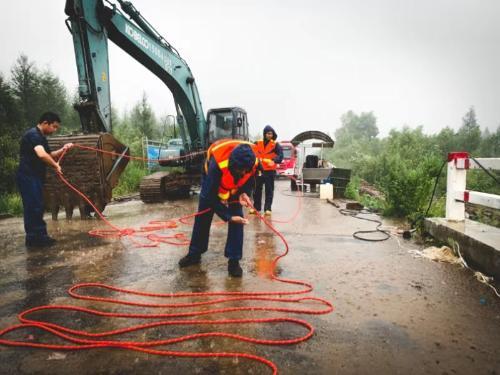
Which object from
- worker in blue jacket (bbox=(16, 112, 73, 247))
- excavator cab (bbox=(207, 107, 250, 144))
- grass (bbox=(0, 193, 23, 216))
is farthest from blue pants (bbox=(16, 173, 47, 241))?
excavator cab (bbox=(207, 107, 250, 144))

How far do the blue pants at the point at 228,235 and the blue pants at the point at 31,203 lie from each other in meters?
2.45

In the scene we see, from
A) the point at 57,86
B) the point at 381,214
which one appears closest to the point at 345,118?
the point at 57,86

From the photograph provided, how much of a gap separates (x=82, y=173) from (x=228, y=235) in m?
4.04

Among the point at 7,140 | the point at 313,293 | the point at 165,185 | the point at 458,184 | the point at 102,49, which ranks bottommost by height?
the point at 313,293

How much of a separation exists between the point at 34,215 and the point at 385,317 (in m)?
4.55

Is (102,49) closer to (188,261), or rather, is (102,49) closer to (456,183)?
(188,261)

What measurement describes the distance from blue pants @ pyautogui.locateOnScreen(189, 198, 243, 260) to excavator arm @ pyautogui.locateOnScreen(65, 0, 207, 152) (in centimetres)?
391

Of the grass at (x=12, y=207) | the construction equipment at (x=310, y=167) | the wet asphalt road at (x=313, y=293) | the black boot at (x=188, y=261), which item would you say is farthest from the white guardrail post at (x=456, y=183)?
the grass at (x=12, y=207)

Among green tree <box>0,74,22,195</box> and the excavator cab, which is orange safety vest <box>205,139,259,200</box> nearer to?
the excavator cab

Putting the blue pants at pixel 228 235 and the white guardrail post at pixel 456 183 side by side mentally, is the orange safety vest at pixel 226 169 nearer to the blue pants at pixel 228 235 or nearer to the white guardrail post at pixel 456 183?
the blue pants at pixel 228 235

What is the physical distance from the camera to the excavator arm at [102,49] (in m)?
6.08

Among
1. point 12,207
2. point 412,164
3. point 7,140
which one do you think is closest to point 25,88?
point 7,140

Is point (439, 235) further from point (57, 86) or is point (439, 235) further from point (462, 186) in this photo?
point (57, 86)

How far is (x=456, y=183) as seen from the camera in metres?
4.40
